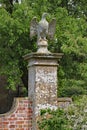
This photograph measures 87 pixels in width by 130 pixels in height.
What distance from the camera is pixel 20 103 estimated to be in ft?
21.2

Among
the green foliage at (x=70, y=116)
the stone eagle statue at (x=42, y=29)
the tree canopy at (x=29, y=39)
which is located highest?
the tree canopy at (x=29, y=39)

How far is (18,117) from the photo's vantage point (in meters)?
6.45

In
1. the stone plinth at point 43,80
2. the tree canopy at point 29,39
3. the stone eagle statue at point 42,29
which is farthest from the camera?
the tree canopy at point 29,39

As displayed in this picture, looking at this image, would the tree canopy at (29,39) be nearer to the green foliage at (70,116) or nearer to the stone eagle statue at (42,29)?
the stone eagle statue at (42,29)

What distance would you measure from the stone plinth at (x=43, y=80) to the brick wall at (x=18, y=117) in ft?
0.57

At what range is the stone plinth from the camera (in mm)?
6500

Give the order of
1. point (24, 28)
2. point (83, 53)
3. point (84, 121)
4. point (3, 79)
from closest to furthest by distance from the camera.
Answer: point (84, 121)
point (83, 53)
point (24, 28)
point (3, 79)

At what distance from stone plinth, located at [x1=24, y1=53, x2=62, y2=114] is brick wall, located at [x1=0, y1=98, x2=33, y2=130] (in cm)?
17

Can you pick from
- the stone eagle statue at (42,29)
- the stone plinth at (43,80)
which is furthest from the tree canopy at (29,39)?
the stone plinth at (43,80)

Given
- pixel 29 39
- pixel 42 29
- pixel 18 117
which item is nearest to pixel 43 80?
pixel 18 117

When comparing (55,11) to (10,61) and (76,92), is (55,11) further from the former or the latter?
(76,92)

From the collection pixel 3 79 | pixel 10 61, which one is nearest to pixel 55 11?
pixel 10 61

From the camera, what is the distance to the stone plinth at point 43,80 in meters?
6.50

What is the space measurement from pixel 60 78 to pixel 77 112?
776 centimetres
